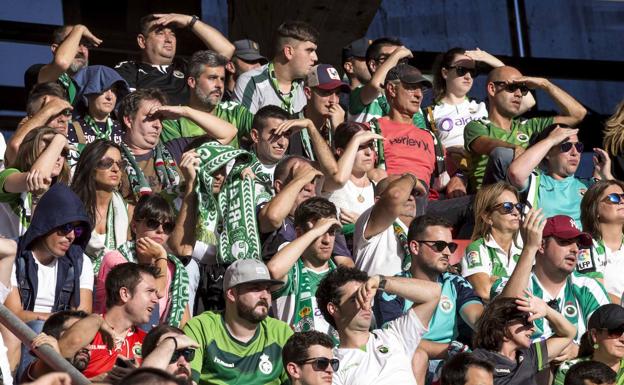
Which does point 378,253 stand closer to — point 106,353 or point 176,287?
point 176,287

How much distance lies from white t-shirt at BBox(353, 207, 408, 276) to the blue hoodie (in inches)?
79.9

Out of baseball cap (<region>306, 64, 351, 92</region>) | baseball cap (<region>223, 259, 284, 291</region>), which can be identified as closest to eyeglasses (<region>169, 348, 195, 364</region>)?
baseball cap (<region>223, 259, 284, 291</region>)

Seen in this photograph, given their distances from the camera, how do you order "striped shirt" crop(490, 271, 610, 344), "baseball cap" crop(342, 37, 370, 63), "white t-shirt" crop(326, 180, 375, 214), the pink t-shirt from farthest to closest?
"baseball cap" crop(342, 37, 370, 63) < "white t-shirt" crop(326, 180, 375, 214) < "striped shirt" crop(490, 271, 610, 344) < the pink t-shirt

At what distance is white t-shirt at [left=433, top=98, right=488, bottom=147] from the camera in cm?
1246

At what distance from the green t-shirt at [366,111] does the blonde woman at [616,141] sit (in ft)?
5.19

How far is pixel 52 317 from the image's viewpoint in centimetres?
786

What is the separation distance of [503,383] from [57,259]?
8.34 ft

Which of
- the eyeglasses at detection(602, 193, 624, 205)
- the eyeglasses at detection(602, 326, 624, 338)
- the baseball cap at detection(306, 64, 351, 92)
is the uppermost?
the baseball cap at detection(306, 64, 351, 92)

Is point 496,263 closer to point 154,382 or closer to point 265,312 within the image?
point 265,312

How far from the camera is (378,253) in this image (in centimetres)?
1011

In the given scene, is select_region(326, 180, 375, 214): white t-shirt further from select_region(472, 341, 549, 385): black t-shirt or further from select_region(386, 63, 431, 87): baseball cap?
A: select_region(472, 341, 549, 385): black t-shirt

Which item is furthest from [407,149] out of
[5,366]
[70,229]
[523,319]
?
[5,366]

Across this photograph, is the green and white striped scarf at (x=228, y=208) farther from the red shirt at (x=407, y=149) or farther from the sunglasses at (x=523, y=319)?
the red shirt at (x=407, y=149)

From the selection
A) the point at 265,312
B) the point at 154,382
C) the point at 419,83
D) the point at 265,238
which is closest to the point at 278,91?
the point at 419,83
